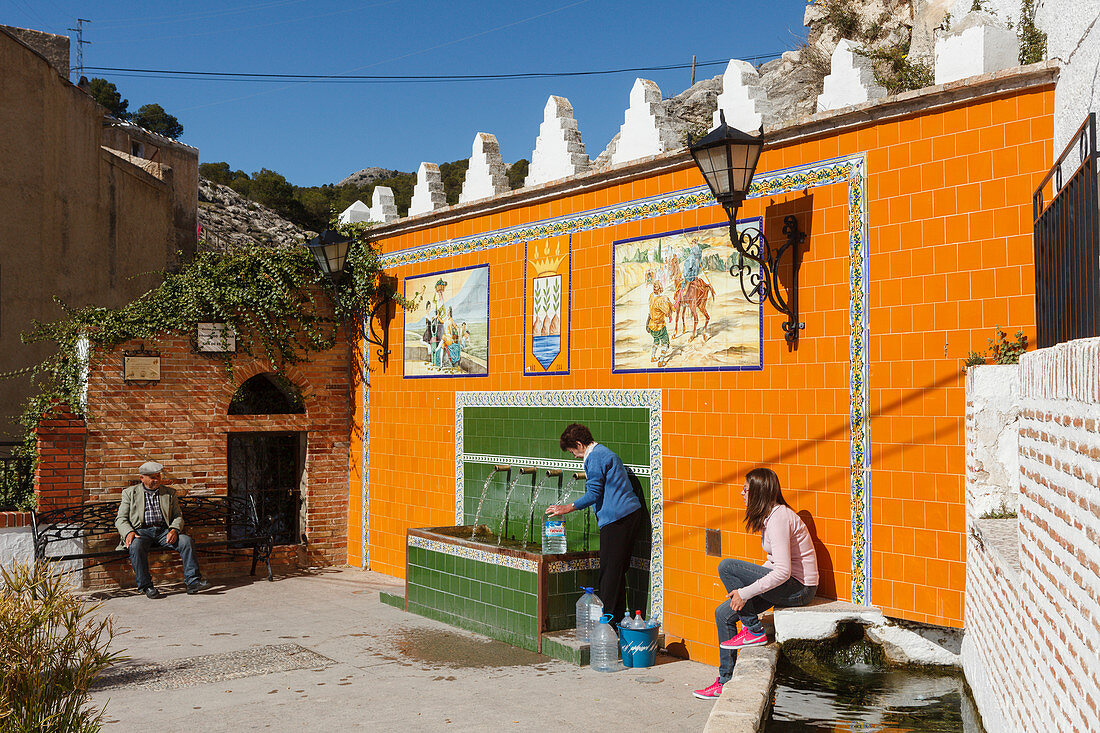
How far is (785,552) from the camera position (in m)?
6.18

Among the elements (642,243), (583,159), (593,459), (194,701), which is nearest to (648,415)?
(593,459)

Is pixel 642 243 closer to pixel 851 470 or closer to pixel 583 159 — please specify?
pixel 583 159

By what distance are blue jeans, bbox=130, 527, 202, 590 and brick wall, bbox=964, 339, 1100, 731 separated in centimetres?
866

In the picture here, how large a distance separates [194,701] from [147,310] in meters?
6.08

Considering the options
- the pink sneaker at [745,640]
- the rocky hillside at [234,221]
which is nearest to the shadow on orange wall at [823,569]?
the pink sneaker at [745,640]

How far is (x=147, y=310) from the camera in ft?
36.7

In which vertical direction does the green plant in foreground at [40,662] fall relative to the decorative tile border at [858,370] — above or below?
below

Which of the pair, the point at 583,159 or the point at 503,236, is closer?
the point at 583,159

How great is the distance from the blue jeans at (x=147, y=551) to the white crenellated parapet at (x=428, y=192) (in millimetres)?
4711

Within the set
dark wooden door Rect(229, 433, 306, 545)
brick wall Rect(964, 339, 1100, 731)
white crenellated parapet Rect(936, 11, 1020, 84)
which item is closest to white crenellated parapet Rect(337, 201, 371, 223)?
dark wooden door Rect(229, 433, 306, 545)

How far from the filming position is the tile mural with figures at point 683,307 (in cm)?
729

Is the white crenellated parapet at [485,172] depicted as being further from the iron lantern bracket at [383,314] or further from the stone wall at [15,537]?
the stone wall at [15,537]

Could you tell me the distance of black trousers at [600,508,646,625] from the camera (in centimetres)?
772

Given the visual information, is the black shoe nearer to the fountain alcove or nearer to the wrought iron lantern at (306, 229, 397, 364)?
the fountain alcove
